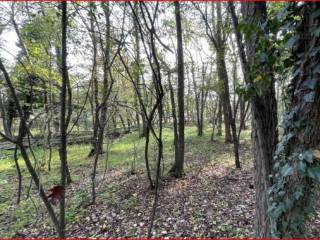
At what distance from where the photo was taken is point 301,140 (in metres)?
1.62

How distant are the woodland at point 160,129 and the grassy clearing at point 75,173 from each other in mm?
44

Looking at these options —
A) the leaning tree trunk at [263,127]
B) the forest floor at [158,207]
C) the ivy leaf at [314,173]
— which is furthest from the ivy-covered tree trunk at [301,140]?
the forest floor at [158,207]

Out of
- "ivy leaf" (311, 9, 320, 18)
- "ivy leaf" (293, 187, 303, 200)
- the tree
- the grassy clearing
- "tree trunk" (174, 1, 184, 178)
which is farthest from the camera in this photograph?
"tree trunk" (174, 1, 184, 178)

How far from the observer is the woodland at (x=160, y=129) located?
1600mm

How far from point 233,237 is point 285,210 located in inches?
56.0

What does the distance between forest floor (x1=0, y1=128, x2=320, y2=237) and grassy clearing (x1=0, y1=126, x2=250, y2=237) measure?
0.02 m

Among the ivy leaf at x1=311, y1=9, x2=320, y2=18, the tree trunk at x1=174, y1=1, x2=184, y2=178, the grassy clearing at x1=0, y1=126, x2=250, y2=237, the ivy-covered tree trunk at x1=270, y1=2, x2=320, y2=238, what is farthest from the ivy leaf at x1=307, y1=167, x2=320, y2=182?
the tree trunk at x1=174, y1=1, x2=184, y2=178

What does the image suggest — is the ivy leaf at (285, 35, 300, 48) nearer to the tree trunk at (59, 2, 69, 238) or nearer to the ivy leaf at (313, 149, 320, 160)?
the ivy leaf at (313, 149, 320, 160)

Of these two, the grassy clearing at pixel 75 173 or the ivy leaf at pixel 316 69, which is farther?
the grassy clearing at pixel 75 173

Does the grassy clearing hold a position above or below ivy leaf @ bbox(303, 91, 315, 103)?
below

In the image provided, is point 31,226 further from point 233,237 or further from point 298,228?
point 298,228

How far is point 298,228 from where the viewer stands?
1.81 meters

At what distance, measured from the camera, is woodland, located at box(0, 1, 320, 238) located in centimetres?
160

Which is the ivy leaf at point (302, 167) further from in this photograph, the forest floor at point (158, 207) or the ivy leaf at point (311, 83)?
the forest floor at point (158, 207)
